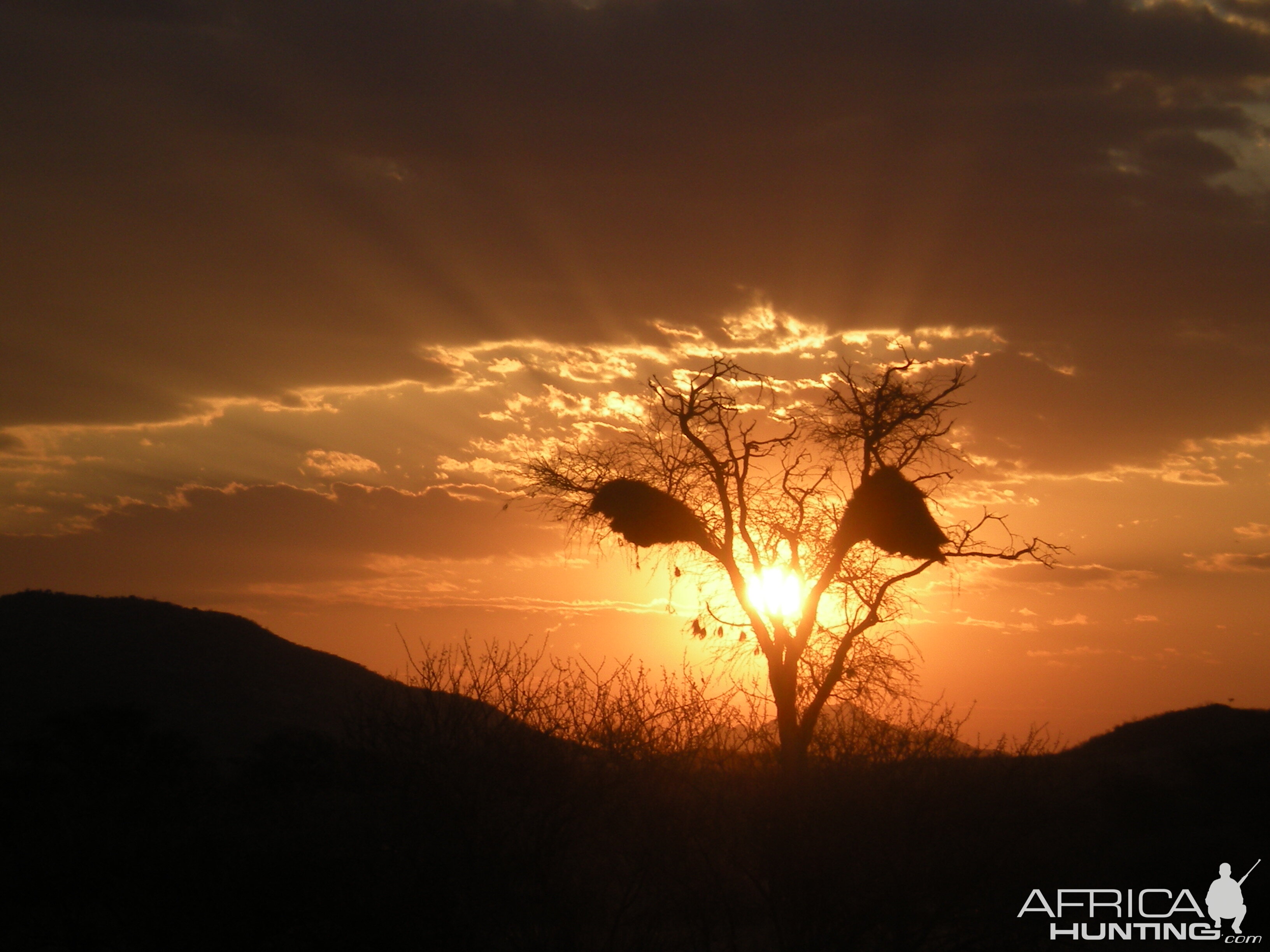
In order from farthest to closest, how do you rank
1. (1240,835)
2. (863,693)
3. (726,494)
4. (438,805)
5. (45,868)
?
(1240,835), (726,494), (863,693), (45,868), (438,805)

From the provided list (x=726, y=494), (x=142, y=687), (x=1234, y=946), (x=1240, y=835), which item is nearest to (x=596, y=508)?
(x=726, y=494)

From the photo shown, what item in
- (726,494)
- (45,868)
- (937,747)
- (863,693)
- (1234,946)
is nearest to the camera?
(937,747)

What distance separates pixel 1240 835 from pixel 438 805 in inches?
989

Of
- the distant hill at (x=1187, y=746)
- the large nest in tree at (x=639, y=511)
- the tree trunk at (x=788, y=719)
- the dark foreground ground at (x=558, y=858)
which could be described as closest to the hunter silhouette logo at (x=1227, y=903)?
the dark foreground ground at (x=558, y=858)

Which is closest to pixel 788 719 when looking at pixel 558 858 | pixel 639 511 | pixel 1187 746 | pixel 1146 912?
pixel 639 511

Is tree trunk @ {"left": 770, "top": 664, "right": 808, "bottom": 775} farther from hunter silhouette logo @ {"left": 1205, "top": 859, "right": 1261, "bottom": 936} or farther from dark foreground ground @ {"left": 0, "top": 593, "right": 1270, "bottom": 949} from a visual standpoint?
hunter silhouette logo @ {"left": 1205, "top": 859, "right": 1261, "bottom": 936}

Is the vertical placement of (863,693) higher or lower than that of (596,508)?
lower

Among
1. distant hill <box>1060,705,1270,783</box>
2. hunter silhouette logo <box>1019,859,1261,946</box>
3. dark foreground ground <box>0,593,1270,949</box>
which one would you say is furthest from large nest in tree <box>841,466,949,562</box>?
distant hill <box>1060,705,1270,783</box>

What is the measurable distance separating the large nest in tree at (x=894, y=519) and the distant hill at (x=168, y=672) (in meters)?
17.2

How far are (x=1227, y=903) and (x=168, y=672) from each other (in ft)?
115

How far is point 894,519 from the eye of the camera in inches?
713

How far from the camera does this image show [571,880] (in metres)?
12.9

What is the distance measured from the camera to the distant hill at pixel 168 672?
3197cm

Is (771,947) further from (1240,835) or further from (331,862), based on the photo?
(1240,835)
